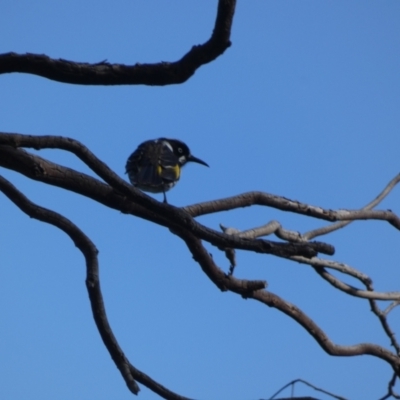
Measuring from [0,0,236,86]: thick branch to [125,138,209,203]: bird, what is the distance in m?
3.90

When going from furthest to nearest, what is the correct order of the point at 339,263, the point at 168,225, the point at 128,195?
the point at 339,263 → the point at 168,225 → the point at 128,195

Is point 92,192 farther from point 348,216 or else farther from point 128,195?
point 348,216

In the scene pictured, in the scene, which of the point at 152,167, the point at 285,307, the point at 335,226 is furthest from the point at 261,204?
the point at 152,167

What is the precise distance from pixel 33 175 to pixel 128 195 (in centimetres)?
33

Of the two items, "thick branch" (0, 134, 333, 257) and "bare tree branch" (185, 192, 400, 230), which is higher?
"bare tree branch" (185, 192, 400, 230)

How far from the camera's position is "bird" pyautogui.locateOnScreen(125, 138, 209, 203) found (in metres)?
6.59

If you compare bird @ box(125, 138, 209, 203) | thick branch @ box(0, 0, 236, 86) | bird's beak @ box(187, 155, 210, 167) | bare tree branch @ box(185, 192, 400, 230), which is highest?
bird's beak @ box(187, 155, 210, 167)

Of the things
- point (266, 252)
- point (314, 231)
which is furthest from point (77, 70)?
point (314, 231)

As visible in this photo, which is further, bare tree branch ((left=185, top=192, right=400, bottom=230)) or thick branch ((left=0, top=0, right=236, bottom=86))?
bare tree branch ((left=185, top=192, right=400, bottom=230))

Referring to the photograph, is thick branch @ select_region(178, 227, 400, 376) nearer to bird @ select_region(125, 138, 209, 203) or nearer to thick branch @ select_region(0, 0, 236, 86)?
thick branch @ select_region(0, 0, 236, 86)

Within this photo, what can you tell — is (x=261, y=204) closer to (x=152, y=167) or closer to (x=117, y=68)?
(x=117, y=68)

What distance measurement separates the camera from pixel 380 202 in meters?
4.79

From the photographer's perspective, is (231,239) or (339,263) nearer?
(231,239)

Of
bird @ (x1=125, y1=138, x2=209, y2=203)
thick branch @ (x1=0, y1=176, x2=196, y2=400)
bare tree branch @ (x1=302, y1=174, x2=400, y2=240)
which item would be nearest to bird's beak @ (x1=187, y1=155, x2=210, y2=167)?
bird @ (x1=125, y1=138, x2=209, y2=203)
